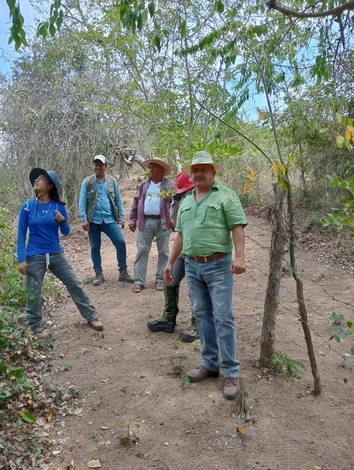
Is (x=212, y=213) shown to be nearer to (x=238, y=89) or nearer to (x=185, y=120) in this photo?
(x=238, y=89)

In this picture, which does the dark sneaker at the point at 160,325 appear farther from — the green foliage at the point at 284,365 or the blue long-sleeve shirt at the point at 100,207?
the blue long-sleeve shirt at the point at 100,207

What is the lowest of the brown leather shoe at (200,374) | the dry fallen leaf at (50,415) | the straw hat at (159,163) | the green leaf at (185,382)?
the dry fallen leaf at (50,415)

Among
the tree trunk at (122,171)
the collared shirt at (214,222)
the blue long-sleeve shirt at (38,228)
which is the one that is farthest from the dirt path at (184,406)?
the tree trunk at (122,171)

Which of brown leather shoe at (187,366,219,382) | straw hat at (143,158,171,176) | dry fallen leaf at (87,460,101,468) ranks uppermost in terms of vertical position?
straw hat at (143,158,171,176)

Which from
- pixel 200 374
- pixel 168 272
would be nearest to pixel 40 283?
pixel 168 272

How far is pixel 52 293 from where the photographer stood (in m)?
6.24

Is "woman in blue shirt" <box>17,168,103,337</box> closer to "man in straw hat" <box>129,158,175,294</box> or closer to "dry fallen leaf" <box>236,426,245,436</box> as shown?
"man in straw hat" <box>129,158,175,294</box>

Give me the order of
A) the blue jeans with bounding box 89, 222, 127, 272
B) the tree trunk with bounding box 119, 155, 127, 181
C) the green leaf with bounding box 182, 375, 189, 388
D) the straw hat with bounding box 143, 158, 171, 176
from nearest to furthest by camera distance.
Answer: the green leaf with bounding box 182, 375, 189, 388
the straw hat with bounding box 143, 158, 171, 176
the blue jeans with bounding box 89, 222, 127, 272
the tree trunk with bounding box 119, 155, 127, 181

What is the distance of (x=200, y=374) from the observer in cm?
360

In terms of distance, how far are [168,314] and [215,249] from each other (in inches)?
65.2

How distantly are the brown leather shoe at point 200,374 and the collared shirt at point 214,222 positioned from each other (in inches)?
40.1

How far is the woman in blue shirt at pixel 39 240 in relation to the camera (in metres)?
4.48

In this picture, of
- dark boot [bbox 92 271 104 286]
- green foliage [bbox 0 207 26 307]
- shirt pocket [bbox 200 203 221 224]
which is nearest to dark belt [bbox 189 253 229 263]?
shirt pocket [bbox 200 203 221 224]

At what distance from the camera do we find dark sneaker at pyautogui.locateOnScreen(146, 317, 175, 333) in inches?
186
